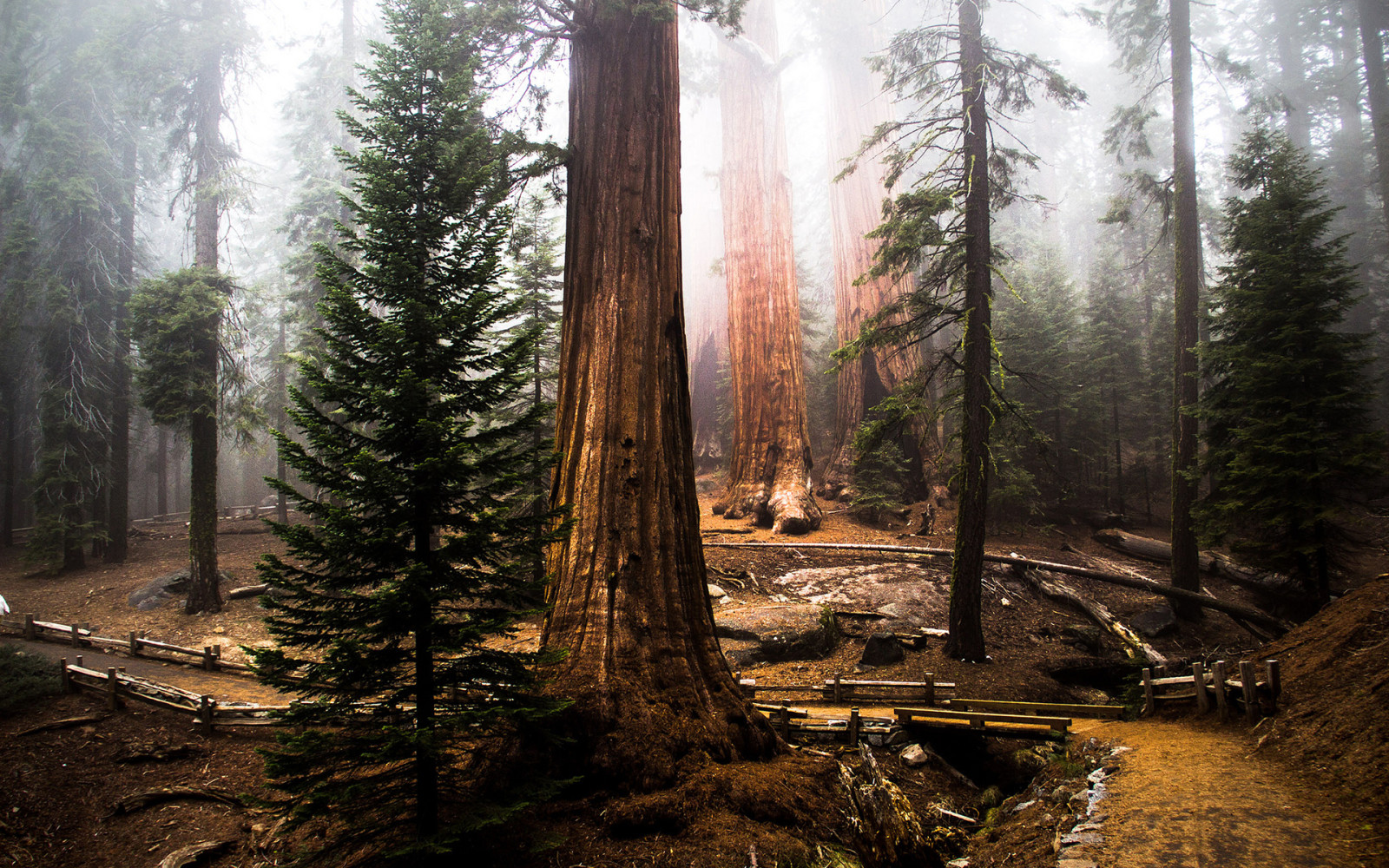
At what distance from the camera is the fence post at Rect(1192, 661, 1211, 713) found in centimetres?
625

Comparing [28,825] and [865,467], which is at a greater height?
[865,467]

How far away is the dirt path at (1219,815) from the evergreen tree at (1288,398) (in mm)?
4910

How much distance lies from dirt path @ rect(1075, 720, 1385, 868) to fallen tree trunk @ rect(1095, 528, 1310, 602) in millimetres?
5916

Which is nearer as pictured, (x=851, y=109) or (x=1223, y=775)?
(x=1223, y=775)

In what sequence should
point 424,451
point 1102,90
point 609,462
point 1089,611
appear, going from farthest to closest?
point 1102,90 → point 1089,611 → point 609,462 → point 424,451

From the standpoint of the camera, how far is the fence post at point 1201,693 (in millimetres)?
6246

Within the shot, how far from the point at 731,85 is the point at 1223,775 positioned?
1929 centimetres

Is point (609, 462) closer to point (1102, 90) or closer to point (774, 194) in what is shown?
point (774, 194)

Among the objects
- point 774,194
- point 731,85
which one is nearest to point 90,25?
point 731,85

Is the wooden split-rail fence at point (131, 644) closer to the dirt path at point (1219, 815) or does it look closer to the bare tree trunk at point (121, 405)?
the bare tree trunk at point (121, 405)

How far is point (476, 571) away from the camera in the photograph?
3.38 metres

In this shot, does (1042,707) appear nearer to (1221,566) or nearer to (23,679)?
(1221,566)

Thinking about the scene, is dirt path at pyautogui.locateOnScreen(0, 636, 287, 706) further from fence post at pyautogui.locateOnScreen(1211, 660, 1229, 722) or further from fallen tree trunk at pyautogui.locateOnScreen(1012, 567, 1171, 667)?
fallen tree trunk at pyautogui.locateOnScreen(1012, 567, 1171, 667)

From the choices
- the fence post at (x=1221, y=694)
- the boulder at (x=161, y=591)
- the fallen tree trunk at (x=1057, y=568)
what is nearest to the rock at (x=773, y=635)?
the fallen tree trunk at (x=1057, y=568)
